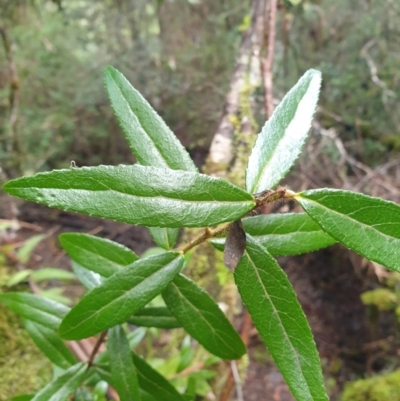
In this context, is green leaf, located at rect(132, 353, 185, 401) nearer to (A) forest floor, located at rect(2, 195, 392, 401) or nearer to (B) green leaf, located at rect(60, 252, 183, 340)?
(B) green leaf, located at rect(60, 252, 183, 340)

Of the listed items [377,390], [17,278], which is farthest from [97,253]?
[377,390]

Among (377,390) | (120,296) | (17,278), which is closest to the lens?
(120,296)

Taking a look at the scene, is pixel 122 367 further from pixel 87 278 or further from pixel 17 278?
pixel 17 278

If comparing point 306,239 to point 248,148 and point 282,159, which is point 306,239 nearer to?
point 282,159

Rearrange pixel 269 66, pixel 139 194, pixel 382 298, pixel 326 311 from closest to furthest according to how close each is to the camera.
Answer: pixel 139 194 < pixel 269 66 < pixel 382 298 < pixel 326 311

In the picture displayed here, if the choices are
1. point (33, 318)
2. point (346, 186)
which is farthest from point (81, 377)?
point (346, 186)

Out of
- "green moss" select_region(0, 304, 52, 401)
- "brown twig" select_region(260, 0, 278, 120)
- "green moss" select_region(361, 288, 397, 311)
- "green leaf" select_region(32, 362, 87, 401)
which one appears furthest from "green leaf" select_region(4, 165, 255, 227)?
"green moss" select_region(361, 288, 397, 311)

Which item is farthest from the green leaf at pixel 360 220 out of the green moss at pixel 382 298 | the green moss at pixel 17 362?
the green moss at pixel 382 298
